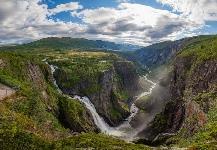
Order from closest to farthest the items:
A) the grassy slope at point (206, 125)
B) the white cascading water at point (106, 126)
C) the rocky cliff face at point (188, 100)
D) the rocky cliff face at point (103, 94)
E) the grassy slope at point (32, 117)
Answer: the grassy slope at point (32, 117) → the grassy slope at point (206, 125) → the rocky cliff face at point (188, 100) → the white cascading water at point (106, 126) → the rocky cliff face at point (103, 94)

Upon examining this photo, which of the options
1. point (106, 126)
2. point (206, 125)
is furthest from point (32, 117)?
point (106, 126)

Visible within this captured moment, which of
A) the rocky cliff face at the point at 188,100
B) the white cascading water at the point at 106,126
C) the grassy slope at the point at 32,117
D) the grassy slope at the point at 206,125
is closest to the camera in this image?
the grassy slope at the point at 32,117

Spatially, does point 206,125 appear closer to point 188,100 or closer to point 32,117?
point 32,117

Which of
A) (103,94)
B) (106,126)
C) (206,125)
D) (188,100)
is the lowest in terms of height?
(106,126)

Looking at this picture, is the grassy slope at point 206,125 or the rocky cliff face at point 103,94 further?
the rocky cliff face at point 103,94

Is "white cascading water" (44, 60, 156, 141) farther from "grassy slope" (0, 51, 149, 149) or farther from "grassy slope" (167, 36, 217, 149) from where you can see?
"grassy slope" (167, 36, 217, 149)

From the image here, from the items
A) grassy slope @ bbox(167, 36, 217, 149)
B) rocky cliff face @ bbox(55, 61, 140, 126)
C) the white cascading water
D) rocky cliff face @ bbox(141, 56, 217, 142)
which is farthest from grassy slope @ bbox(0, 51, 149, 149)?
rocky cliff face @ bbox(141, 56, 217, 142)

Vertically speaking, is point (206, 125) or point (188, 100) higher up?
point (188, 100)

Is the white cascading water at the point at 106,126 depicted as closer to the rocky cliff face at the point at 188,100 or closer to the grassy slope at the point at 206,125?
the rocky cliff face at the point at 188,100

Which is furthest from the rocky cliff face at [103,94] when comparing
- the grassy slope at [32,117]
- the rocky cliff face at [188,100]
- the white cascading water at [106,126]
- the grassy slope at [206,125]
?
the grassy slope at [206,125]
